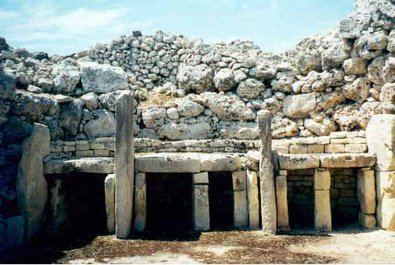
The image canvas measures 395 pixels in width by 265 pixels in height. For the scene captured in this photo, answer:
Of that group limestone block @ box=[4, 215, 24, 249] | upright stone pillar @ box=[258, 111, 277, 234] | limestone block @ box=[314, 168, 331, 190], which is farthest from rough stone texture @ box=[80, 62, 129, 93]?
limestone block @ box=[314, 168, 331, 190]

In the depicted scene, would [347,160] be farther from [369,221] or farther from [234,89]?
[234,89]

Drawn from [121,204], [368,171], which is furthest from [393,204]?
[121,204]

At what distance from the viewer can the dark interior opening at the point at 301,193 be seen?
11.0 meters

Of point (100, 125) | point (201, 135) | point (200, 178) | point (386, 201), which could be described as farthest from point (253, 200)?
point (100, 125)

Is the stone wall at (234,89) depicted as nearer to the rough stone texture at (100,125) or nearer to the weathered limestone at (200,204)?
the rough stone texture at (100,125)

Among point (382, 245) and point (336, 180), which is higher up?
point (336, 180)

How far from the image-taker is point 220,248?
25.2 ft

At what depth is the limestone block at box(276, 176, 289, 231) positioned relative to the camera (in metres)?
8.92

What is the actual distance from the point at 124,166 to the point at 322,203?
511 centimetres

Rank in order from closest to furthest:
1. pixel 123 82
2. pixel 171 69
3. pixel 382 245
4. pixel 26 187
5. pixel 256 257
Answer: pixel 256 257
pixel 382 245
pixel 26 187
pixel 123 82
pixel 171 69

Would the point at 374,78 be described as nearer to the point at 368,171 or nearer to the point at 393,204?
the point at 368,171

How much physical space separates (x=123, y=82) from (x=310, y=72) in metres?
6.98

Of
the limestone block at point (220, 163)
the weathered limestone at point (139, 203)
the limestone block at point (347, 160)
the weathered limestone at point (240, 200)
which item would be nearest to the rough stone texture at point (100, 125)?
the weathered limestone at point (139, 203)

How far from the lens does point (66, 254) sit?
7.43 meters
